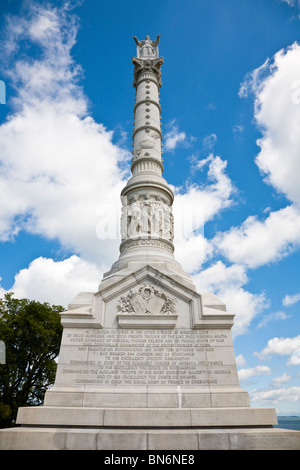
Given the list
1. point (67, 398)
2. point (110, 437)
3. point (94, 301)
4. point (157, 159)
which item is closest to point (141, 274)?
point (94, 301)

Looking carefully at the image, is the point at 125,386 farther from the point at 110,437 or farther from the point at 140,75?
the point at 140,75

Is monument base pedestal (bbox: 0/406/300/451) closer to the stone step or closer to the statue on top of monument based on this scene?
the stone step

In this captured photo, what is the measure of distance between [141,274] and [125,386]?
12.1 feet

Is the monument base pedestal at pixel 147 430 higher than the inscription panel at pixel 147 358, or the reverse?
the inscription panel at pixel 147 358

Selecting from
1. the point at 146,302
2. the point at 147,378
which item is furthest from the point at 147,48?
the point at 147,378

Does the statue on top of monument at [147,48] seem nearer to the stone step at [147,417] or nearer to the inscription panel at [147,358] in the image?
the inscription panel at [147,358]

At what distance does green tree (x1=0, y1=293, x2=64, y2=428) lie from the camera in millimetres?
22297

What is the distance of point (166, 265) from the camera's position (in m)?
11.1

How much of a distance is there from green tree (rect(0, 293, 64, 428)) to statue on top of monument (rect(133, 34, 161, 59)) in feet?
71.5

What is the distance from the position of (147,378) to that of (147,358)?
58cm

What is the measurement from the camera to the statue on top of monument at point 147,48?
2153 cm

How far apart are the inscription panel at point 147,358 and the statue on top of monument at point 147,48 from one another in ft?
66.6

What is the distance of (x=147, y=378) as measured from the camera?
8.72 meters

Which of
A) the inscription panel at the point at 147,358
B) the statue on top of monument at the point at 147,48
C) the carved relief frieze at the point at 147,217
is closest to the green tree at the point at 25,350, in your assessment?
the carved relief frieze at the point at 147,217
